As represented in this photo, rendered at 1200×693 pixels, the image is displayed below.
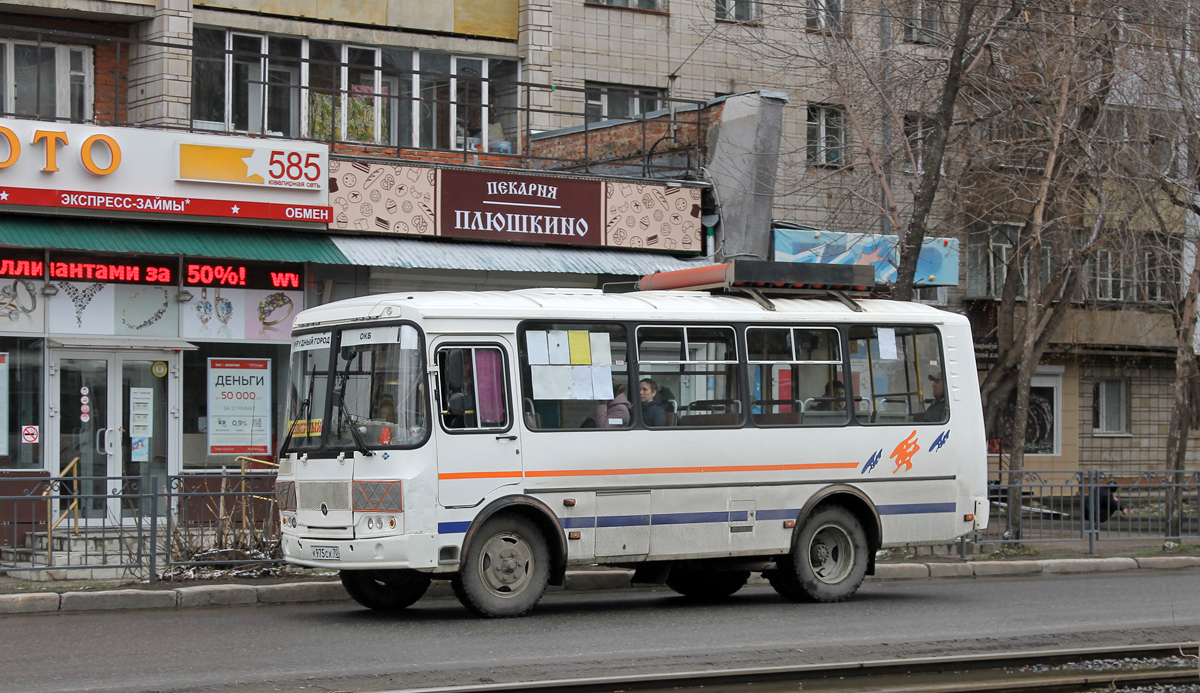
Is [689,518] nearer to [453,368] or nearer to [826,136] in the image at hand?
[453,368]

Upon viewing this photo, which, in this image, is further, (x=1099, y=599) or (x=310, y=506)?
(x=1099, y=599)

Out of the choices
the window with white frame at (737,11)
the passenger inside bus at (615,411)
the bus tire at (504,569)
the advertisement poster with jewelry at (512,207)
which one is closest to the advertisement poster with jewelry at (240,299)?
the advertisement poster with jewelry at (512,207)

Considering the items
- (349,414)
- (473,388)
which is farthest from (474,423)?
(349,414)

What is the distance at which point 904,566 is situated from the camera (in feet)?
56.2

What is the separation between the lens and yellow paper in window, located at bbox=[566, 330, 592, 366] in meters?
12.3

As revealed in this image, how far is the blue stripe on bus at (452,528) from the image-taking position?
11.3 metres

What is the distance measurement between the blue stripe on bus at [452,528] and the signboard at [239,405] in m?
8.91

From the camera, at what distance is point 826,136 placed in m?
25.4

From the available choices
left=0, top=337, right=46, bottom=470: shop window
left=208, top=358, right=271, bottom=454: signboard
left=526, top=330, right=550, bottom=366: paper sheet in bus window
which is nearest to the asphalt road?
left=526, top=330, right=550, bottom=366: paper sheet in bus window

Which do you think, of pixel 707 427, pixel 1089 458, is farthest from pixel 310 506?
pixel 1089 458

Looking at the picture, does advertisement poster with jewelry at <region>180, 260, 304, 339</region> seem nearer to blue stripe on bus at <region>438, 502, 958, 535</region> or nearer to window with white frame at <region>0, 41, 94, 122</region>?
window with white frame at <region>0, 41, 94, 122</region>

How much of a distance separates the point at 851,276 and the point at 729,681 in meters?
6.50

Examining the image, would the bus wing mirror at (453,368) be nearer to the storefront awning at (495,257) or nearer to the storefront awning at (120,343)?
the storefront awning at (495,257)

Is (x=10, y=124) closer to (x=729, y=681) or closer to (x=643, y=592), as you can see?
(x=643, y=592)
